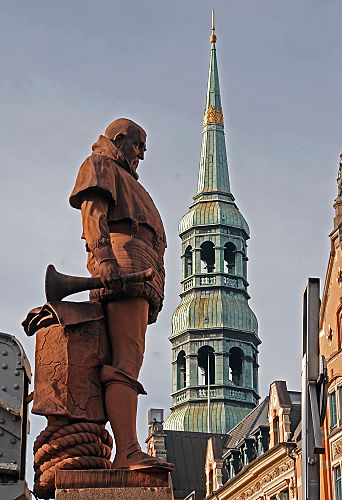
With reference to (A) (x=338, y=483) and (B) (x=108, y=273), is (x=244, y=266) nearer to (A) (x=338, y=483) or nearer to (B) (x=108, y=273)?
(A) (x=338, y=483)

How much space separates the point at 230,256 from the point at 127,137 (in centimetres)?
6947

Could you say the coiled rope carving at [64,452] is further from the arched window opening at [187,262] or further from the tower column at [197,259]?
the arched window opening at [187,262]

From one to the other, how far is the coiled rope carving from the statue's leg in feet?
0.46

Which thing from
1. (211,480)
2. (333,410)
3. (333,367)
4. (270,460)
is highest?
(211,480)

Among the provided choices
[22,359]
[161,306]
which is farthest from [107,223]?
[22,359]

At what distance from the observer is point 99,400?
7.68 metres

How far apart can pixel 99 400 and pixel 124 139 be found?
2099mm

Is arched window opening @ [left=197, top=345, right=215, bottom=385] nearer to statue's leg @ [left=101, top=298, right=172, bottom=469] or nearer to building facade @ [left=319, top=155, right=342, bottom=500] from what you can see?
building facade @ [left=319, top=155, right=342, bottom=500]

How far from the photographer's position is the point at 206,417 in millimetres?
75250

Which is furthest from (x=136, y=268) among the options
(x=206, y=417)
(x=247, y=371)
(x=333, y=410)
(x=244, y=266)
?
(x=244, y=266)

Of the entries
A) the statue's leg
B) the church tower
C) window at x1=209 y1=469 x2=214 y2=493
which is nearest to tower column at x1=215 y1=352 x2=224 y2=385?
the church tower

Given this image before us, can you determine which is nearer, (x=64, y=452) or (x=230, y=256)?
(x=64, y=452)

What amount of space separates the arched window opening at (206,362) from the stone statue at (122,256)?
2648 inches

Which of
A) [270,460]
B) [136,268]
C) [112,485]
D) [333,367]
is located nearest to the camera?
[112,485]
